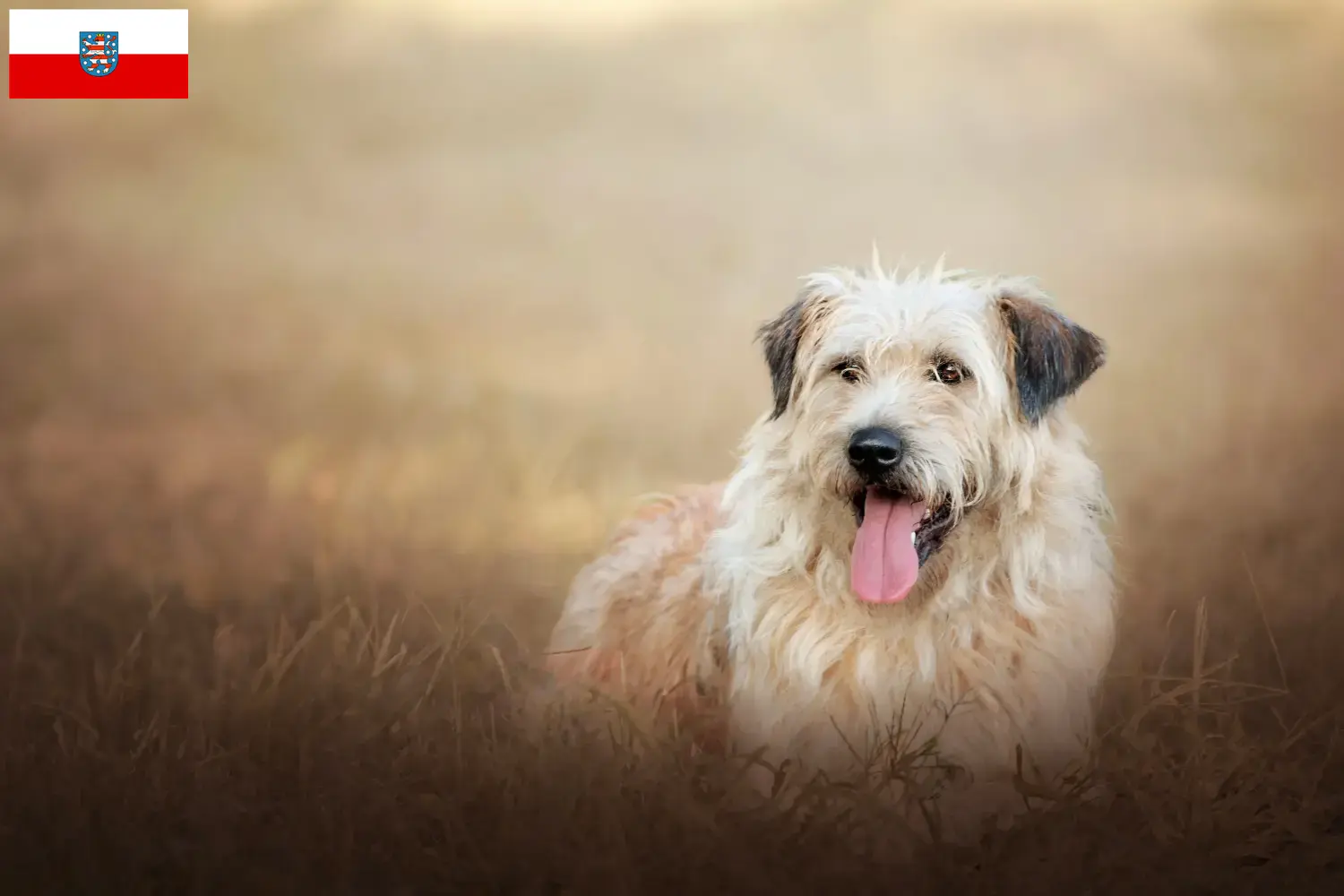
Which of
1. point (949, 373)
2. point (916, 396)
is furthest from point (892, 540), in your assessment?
point (949, 373)

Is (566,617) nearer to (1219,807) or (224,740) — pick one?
(224,740)

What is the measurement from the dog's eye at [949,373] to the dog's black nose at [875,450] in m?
0.37

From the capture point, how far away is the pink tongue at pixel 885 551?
13.7 feet

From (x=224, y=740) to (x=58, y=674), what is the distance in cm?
83

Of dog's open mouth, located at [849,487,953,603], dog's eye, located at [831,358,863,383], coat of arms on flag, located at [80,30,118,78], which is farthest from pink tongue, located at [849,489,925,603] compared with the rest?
coat of arms on flag, located at [80,30,118,78]

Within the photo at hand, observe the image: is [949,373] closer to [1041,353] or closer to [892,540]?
[1041,353]

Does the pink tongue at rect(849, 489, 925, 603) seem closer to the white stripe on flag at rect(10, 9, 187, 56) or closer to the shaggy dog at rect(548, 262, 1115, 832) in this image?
the shaggy dog at rect(548, 262, 1115, 832)

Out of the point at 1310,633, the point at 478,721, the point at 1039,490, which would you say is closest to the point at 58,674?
the point at 478,721

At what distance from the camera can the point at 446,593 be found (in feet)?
16.7

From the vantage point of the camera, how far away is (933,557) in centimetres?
427

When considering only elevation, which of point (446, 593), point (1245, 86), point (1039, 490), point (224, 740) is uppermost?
point (1245, 86)

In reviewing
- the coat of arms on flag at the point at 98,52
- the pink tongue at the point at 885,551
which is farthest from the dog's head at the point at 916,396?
the coat of arms on flag at the point at 98,52

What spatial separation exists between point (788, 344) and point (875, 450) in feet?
2.46

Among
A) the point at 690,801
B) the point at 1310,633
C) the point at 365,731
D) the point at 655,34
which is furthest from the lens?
the point at 655,34
